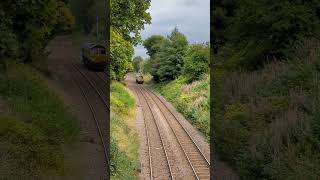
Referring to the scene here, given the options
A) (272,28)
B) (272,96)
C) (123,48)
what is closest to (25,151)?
(272,96)

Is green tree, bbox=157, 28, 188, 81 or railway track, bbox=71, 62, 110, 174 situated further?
green tree, bbox=157, 28, 188, 81

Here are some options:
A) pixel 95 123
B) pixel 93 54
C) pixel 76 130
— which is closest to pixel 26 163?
pixel 76 130

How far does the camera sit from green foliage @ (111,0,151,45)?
31.3 meters

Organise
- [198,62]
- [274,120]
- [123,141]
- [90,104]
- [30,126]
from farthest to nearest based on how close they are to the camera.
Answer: [198,62] < [123,141] < [90,104] < [274,120] < [30,126]

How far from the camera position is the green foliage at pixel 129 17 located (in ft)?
103

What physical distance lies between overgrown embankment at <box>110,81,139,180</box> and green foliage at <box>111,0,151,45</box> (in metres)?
4.50

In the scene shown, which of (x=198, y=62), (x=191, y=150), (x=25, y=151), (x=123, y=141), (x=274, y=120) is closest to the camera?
(x=25, y=151)

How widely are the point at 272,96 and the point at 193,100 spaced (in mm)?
15916

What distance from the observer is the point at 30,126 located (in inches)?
538

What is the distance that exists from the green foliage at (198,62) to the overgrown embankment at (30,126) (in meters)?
24.1

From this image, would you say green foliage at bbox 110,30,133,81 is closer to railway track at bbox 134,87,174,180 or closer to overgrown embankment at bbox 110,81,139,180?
overgrown embankment at bbox 110,81,139,180

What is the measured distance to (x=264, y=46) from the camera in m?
23.0

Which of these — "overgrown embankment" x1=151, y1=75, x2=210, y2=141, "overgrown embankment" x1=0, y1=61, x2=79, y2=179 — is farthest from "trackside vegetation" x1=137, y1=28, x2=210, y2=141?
"overgrown embankment" x1=0, y1=61, x2=79, y2=179

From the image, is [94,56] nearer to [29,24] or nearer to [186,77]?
[29,24]
